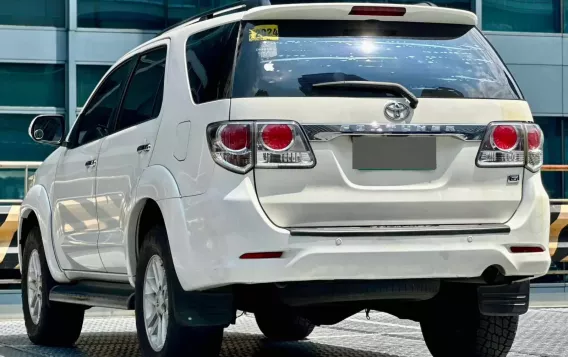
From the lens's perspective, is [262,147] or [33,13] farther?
[33,13]

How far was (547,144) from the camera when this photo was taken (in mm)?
30422

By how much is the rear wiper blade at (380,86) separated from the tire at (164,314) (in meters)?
1.14

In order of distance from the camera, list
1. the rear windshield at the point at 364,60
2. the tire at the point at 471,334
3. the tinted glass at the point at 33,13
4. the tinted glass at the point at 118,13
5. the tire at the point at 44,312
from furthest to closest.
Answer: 1. the tinted glass at the point at 118,13
2. the tinted glass at the point at 33,13
3. the tire at the point at 44,312
4. the tire at the point at 471,334
5. the rear windshield at the point at 364,60

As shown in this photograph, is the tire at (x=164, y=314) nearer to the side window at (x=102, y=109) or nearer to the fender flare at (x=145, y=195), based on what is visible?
the fender flare at (x=145, y=195)

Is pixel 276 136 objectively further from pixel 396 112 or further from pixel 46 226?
pixel 46 226

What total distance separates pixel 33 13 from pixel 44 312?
65.4 feet

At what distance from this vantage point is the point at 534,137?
6312 mm

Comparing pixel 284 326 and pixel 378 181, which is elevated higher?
pixel 378 181

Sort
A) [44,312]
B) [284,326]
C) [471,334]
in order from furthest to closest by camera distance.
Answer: [284,326], [44,312], [471,334]

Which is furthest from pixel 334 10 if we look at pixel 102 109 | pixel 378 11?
pixel 102 109

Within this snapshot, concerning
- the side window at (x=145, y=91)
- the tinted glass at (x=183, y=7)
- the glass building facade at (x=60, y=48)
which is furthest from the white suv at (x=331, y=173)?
the tinted glass at (x=183, y=7)

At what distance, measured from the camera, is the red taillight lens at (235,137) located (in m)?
5.83

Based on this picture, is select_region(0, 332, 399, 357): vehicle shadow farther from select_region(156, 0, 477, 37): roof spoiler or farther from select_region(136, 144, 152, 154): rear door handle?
select_region(156, 0, 477, 37): roof spoiler

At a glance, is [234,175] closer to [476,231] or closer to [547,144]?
[476,231]
